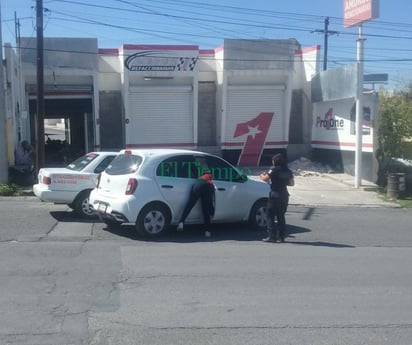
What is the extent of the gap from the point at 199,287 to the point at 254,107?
21052mm

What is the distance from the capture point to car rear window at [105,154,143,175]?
11.3m

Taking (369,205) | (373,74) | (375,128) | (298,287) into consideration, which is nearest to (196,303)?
(298,287)

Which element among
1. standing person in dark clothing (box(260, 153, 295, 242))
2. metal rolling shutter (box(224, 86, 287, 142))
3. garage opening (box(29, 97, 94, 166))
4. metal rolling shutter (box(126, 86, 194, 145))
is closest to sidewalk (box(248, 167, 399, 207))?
metal rolling shutter (box(224, 86, 287, 142))

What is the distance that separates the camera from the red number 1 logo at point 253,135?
27.9 meters

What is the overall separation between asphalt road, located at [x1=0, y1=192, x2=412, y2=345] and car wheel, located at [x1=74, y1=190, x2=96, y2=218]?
637 mm

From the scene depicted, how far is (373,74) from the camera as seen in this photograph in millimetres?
24438

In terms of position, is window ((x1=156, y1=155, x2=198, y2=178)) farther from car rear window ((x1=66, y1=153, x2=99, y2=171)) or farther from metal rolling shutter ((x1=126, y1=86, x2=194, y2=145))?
metal rolling shutter ((x1=126, y1=86, x2=194, y2=145))

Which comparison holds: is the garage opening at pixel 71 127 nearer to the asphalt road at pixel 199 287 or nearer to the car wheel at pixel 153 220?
the asphalt road at pixel 199 287

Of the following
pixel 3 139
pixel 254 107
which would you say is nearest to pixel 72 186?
pixel 3 139

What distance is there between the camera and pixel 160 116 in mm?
27141

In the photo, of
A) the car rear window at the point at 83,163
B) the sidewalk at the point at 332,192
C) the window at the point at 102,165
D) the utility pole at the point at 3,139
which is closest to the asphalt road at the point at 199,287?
the window at the point at 102,165

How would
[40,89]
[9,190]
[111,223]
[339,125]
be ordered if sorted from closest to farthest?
[111,223]
[9,190]
[40,89]
[339,125]

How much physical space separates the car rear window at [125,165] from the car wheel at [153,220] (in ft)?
2.56

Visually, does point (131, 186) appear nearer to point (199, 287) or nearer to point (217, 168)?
point (217, 168)
